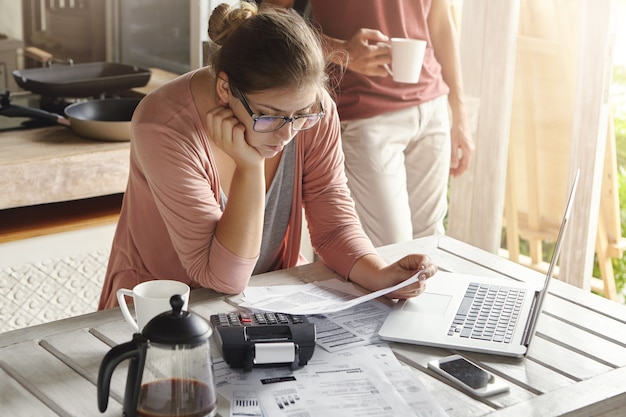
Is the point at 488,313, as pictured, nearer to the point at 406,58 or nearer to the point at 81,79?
the point at 406,58

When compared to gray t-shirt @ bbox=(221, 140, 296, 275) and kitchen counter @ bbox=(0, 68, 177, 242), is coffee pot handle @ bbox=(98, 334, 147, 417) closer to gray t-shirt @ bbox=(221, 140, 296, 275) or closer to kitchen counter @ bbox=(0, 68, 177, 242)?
gray t-shirt @ bbox=(221, 140, 296, 275)

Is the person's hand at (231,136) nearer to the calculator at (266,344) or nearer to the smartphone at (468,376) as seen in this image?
the calculator at (266,344)

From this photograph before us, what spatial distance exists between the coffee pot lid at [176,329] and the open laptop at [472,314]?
460 millimetres

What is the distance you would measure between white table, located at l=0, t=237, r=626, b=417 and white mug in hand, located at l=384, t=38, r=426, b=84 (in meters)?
0.83

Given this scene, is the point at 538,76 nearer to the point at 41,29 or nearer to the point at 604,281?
the point at 604,281

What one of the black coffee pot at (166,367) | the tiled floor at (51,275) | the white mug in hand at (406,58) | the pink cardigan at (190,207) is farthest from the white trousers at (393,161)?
the black coffee pot at (166,367)

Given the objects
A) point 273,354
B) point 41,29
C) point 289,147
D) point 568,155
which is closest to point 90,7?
point 41,29

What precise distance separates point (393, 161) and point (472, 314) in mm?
1124

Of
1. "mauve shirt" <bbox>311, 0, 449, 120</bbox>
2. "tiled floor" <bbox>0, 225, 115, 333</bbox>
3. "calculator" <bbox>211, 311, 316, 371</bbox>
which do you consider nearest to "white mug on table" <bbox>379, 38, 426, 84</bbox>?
"mauve shirt" <bbox>311, 0, 449, 120</bbox>

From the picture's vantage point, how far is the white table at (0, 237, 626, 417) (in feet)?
4.04

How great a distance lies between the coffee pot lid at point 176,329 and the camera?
41.7 inches

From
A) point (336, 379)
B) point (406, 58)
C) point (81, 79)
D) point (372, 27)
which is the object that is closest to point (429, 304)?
point (336, 379)

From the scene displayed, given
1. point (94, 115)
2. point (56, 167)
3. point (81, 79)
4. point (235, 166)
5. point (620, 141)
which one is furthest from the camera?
point (620, 141)

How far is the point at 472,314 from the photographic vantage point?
1571 mm
